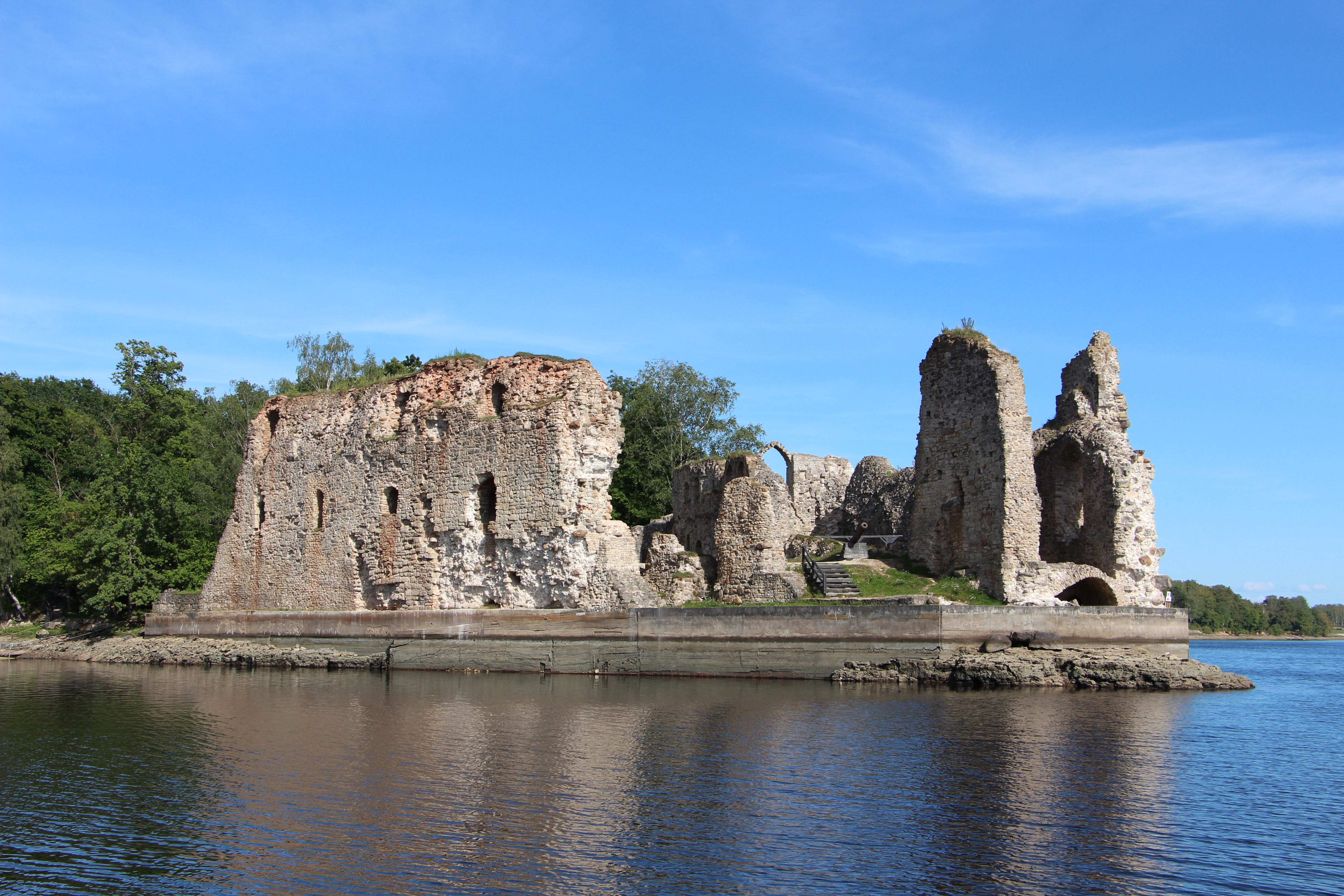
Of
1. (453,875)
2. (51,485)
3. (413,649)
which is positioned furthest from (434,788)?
(51,485)

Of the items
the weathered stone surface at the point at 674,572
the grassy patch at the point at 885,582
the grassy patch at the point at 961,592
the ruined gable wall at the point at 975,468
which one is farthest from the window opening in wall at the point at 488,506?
the ruined gable wall at the point at 975,468

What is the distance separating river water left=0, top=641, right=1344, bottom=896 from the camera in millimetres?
8844

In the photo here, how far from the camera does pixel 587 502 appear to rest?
26.5 metres

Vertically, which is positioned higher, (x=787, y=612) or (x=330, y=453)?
(x=330, y=453)

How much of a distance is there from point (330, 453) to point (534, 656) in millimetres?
10778

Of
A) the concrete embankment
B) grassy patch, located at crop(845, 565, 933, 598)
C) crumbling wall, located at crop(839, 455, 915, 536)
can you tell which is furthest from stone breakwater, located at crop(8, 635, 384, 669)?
crumbling wall, located at crop(839, 455, 915, 536)

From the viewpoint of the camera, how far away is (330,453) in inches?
1246

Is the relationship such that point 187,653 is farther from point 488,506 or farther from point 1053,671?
point 1053,671

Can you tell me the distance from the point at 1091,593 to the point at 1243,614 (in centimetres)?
8361

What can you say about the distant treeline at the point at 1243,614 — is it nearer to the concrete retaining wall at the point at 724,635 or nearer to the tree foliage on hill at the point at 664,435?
the tree foliage on hill at the point at 664,435

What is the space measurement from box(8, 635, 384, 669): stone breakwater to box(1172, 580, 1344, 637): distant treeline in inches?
3225

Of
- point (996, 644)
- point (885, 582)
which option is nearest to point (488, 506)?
point (885, 582)

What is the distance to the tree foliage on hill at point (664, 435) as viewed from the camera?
160ft

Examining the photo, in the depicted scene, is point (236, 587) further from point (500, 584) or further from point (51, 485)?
point (51, 485)
